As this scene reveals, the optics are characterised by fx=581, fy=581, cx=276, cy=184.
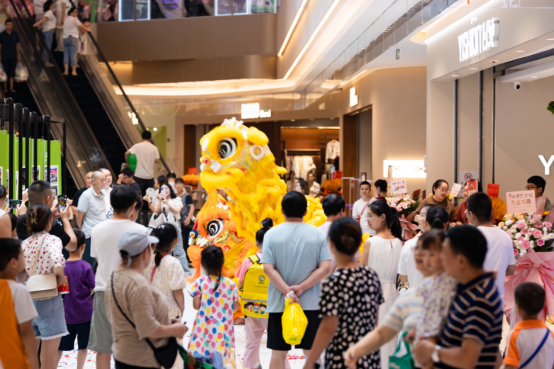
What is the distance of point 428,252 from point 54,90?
10.5 meters

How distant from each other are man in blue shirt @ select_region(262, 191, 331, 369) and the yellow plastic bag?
6 cm

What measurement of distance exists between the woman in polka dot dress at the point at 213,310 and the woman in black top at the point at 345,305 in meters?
1.16

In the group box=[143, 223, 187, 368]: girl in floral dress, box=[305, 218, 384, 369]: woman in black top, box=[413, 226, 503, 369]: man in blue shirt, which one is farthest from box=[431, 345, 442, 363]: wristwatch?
box=[143, 223, 187, 368]: girl in floral dress

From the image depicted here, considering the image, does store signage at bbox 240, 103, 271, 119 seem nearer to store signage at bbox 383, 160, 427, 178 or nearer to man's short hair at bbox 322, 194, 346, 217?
store signage at bbox 383, 160, 427, 178

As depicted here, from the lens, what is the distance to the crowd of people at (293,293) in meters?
2.17

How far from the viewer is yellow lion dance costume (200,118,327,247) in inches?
240

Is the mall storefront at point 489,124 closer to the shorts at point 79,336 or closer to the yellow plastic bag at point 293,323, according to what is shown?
the yellow plastic bag at point 293,323

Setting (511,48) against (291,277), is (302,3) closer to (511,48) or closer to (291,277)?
(511,48)

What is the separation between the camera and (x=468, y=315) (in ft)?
6.86

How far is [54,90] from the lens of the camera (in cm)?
1139

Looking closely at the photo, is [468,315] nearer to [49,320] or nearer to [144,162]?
[49,320]

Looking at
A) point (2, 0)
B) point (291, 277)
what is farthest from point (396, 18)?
point (2, 0)

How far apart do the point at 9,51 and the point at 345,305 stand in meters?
10.1

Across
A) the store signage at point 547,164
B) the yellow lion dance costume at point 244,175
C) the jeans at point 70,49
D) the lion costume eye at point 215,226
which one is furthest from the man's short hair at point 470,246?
the jeans at point 70,49
